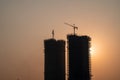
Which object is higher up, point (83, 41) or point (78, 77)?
point (83, 41)

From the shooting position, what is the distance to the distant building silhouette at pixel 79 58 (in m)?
189

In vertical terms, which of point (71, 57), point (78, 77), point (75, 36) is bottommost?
point (78, 77)

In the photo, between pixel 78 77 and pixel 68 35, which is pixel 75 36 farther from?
pixel 78 77

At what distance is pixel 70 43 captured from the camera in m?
196

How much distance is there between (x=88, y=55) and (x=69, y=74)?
58.1 ft

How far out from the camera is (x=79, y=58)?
190m

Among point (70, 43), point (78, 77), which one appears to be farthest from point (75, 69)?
point (70, 43)

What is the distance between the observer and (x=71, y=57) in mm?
193125

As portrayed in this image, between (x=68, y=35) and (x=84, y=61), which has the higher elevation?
(x=68, y=35)

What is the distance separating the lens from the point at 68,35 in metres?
198

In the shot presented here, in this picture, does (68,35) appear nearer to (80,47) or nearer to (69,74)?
(80,47)

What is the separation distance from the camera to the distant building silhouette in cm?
18875

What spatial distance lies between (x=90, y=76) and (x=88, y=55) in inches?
548

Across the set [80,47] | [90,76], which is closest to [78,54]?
[80,47]
